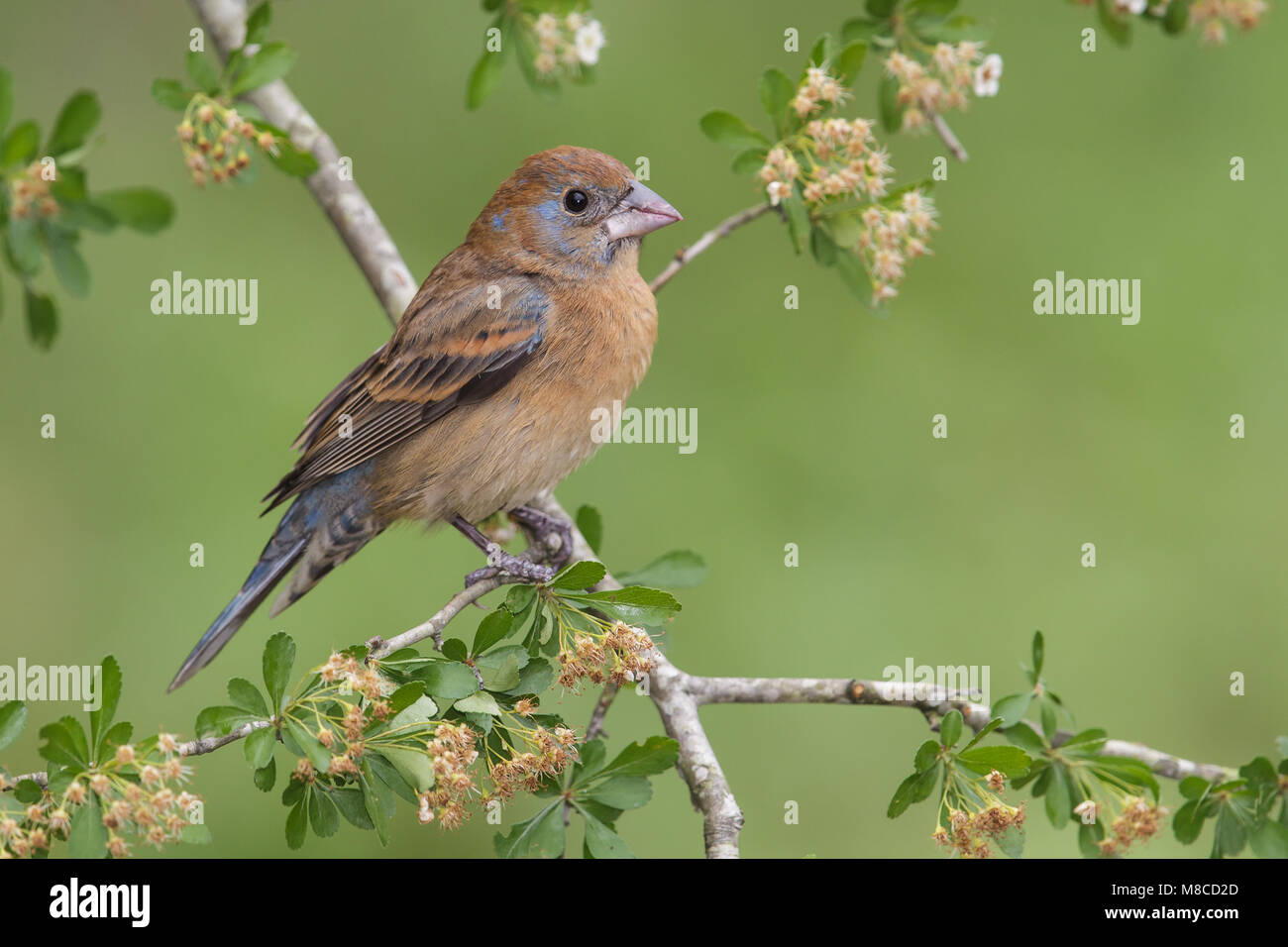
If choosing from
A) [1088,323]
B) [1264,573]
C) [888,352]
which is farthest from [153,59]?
[1264,573]

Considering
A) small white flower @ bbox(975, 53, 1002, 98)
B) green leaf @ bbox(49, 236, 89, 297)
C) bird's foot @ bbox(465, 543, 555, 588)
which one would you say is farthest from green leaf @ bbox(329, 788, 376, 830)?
small white flower @ bbox(975, 53, 1002, 98)

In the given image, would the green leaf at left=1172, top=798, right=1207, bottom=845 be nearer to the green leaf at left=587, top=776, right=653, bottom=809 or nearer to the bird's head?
the green leaf at left=587, top=776, right=653, bottom=809

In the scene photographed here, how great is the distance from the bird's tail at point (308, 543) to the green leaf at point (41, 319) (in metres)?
1.40

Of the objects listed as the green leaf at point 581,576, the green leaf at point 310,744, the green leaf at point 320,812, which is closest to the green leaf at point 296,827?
the green leaf at point 320,812

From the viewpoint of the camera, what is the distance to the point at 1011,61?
23.3ft

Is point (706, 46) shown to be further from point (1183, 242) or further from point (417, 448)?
point (417, 448)

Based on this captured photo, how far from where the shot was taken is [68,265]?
262 cm

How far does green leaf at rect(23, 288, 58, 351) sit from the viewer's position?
9.71 feet

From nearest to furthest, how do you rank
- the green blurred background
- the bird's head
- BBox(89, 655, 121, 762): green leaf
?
BBox(89, 655, 121, 762): green leaf, the bird's head, the green blurred background

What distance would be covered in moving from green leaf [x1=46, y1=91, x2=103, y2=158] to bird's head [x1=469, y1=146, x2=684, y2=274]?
1.88 m

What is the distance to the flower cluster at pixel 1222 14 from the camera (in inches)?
151

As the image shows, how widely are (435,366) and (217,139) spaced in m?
1.21

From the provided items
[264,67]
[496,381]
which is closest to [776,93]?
[496,381]

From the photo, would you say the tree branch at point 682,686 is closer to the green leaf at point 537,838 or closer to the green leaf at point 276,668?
the green leaf at point 276,668
